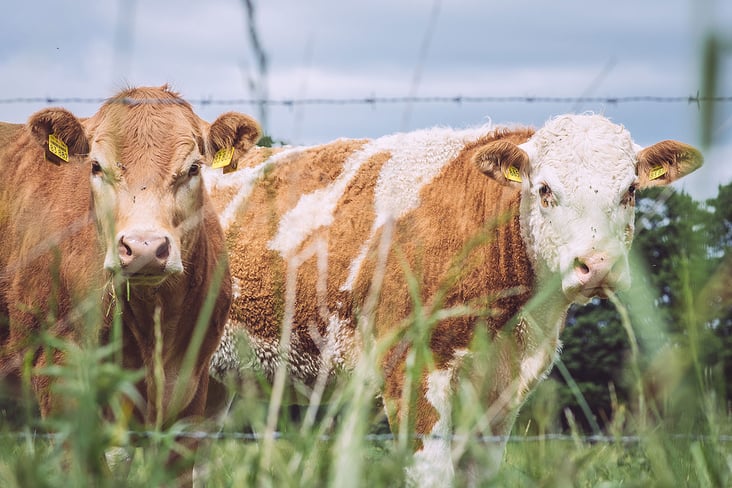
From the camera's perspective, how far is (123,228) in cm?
368

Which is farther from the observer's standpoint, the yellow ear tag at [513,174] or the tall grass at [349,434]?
the yellow ear tag at [513,174]

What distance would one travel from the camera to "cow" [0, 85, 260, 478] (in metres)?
3.95

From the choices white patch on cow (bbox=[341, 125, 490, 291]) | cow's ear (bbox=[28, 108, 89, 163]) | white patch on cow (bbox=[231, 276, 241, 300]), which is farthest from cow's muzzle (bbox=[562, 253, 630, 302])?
white patch on cow (bbox=[231, 276, 241, 300])

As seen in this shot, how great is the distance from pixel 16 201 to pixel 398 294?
223 centimetres

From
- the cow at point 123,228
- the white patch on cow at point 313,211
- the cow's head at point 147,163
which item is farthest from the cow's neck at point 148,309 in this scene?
the white patch on cow at point 313,211

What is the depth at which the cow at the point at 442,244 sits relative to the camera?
15.7ft

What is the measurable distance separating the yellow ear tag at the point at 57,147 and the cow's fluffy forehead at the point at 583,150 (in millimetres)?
2554

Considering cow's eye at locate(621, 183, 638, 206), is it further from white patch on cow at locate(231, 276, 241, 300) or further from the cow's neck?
white patch on cow at locate(231, 276, 241, 300)

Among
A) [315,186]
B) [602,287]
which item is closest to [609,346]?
[315,186]

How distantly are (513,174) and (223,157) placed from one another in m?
1.71

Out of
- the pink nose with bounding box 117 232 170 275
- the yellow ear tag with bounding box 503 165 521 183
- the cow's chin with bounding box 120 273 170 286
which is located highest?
the yellow ear tag with bounding box 503 165 521 183

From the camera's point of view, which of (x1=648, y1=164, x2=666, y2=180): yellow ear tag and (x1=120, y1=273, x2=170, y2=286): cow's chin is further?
(x1=648, y1=164, x2=666, y2=180): yellow ear tag

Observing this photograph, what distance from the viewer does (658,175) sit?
5191mm

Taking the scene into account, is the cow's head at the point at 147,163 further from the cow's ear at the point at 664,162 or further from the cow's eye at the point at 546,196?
the cow's ear at the point at 664,162
